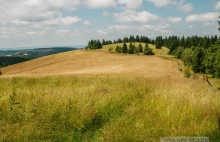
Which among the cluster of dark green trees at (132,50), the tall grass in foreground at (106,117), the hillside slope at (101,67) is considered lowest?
the hillside slope at (101,67)

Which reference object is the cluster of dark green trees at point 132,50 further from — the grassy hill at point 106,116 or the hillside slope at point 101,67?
the grassy hill at point 106,116

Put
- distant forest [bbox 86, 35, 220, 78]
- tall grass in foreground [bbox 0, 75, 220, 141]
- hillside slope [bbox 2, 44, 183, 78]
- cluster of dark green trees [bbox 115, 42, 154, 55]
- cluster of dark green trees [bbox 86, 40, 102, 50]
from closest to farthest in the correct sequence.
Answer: tall grass in foreground [bbox 0, 75, 220, 141]
distant forest [bbox 86, 35, 220, 78]
hillside slope [bbox 2, 44, 183, 78]
cluster of dark green trees [bbox 115, 42, 154, 55]
cluster of dark green trees [bbox 86, 40, 102, 50]

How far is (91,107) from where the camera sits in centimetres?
783

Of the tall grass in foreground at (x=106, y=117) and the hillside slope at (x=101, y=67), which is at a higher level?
the tall grass in foreground at (x=106, y=117)

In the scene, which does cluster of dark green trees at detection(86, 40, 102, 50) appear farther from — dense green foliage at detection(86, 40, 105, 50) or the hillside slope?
the hillside slope

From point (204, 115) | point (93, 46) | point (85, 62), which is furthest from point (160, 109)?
point (93, 46)

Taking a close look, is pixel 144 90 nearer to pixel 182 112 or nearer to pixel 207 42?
pixel 182 112

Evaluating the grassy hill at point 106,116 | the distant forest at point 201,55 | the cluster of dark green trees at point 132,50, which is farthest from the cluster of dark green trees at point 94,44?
the grassy hill at point 106,116

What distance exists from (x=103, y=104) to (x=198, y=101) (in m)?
3.09

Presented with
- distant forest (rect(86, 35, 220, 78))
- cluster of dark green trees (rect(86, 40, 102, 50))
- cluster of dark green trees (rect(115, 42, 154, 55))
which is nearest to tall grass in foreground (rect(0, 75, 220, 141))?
distant forest (rect(86, 35, 220, 78))

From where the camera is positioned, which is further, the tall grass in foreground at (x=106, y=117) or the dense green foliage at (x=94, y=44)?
Answer: the dense green foliage at (x=94, y=44)

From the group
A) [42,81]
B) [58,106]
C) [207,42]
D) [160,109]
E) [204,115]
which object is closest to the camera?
[204,115]

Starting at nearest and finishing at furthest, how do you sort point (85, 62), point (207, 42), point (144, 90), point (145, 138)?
point (145, 138) < point (144, 90) < point (85, 62) < point (207, 42)

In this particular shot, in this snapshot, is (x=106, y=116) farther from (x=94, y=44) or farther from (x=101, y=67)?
(x=94, y=44)
